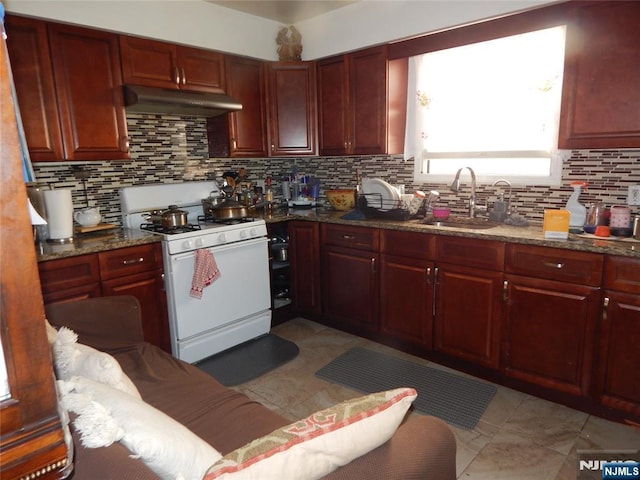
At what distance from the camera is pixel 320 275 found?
11.1ft

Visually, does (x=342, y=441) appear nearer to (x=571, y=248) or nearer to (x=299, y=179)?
(x=571, y=248)

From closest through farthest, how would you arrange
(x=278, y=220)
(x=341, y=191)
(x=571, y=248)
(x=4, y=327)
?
1. (x=4, y=327)
2. (x=571, y=248)
3. (x=278, y=220)
4. (x=341, y=191)

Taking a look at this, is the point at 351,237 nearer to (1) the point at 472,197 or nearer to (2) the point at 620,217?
(1) the point at 472,197

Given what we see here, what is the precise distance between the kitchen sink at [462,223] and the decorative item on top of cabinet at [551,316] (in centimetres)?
38

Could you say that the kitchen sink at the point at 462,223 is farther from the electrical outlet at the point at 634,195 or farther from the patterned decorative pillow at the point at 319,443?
the patterned decorative pillow at the point at 319,443

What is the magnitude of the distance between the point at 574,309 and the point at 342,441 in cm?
180

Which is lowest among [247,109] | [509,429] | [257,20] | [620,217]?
[509,429]

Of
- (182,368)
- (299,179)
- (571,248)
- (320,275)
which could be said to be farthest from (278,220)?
(571,248)

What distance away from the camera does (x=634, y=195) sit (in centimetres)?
235

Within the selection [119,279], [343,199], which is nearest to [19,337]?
[119,279]

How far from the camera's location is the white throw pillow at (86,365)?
4.10ft

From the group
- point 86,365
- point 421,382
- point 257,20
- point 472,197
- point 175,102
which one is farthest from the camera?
point 257,20

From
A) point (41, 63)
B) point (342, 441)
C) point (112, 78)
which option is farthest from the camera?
point (112, 78)

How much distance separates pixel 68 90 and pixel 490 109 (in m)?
2.73
